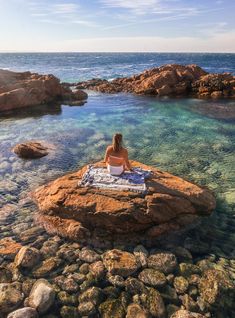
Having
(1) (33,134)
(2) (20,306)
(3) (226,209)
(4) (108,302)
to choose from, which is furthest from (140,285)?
(1) (33,134)

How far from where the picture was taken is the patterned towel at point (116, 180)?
987cm

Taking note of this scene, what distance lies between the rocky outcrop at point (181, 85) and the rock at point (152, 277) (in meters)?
30.6

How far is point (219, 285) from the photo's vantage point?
741cm

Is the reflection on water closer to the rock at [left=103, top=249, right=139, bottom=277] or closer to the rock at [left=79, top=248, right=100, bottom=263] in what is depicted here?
the rock at [left=103, top=249, right=139, bottom=277]

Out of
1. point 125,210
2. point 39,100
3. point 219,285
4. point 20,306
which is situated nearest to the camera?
point 20,306

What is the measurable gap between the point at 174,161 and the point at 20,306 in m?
10.9

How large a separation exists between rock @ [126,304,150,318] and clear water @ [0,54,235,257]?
3155mm

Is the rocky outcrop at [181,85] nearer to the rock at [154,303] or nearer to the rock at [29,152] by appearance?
the rock at [29,152]

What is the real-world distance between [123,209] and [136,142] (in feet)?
33.7

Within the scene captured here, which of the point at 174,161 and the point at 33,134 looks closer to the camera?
the point at 174,161

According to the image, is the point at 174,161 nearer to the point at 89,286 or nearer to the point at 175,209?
the point at 175,209

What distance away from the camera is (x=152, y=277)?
770cm

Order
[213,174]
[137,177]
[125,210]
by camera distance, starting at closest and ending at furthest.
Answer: [125,210], [137,177], [213,174]

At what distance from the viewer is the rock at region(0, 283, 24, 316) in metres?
6.79
